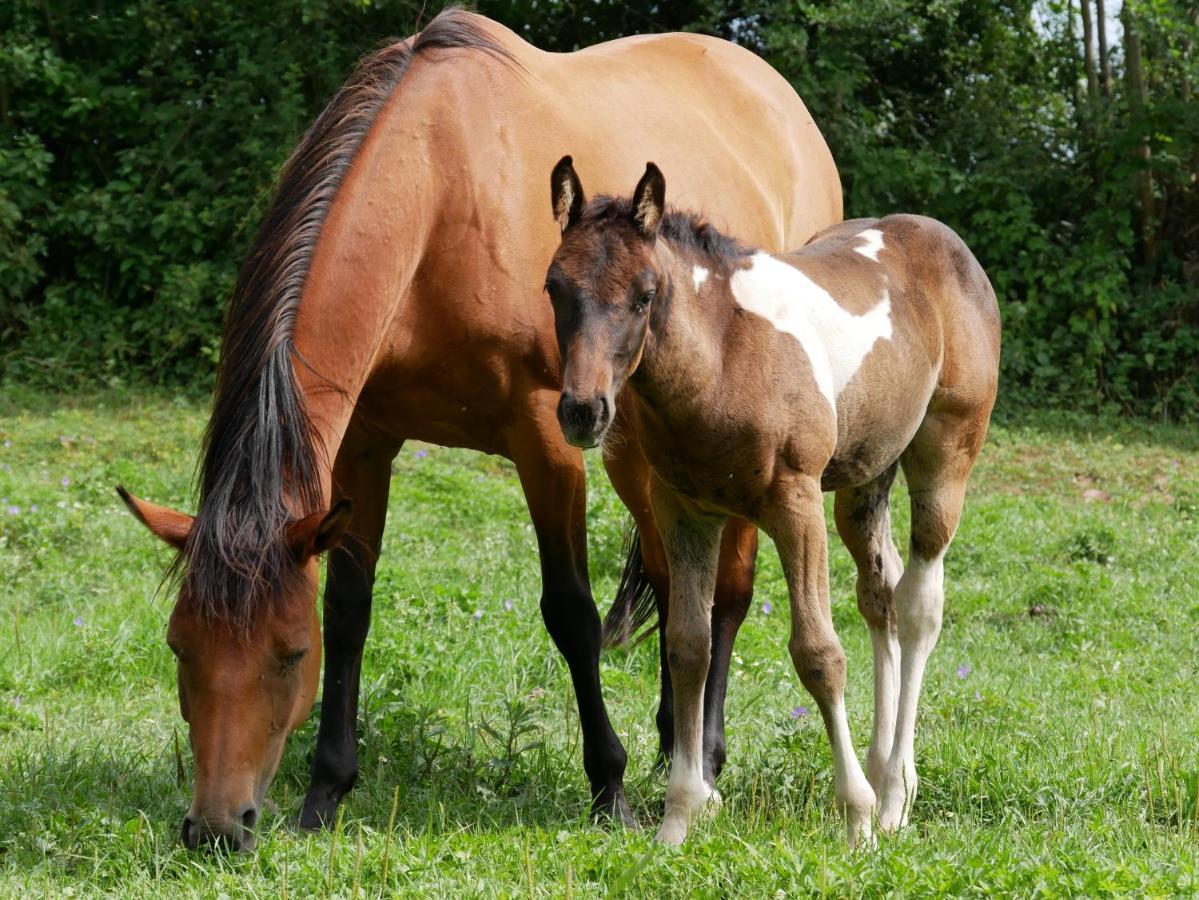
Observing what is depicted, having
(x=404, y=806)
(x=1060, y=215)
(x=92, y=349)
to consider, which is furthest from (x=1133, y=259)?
(x=404, y=806)

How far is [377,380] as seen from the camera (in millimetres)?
3938

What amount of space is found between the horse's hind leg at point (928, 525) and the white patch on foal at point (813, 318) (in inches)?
18.8

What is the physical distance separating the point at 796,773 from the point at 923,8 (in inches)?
388

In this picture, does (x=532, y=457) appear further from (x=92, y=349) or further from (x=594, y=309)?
(x=92, y=349)

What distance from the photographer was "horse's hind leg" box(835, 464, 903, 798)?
3.82 metres

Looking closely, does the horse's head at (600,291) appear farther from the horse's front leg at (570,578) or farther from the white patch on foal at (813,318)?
the horse's front leg at (570,578)

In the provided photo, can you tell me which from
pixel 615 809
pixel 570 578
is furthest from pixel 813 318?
pixel 615 809

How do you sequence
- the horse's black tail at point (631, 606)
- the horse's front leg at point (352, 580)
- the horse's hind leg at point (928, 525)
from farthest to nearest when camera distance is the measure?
the horse's black tail at point (631, 606), the horse's front leg at point (352, 580), the horse's hind leg at point (928, 525)

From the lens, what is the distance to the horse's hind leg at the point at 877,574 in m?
3.82

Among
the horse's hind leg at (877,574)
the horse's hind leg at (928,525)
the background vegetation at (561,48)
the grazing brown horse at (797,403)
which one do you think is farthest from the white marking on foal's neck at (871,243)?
the background vegetation at (561,48)

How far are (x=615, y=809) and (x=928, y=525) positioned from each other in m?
1.22

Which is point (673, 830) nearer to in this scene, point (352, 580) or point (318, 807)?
point (318, 807)

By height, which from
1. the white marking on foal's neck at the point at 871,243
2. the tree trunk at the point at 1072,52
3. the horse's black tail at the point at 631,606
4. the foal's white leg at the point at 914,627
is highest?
the tree trunk at the point at 1072,52

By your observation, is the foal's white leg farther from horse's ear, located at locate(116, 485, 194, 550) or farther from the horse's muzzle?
horse's ear, located at locate(116, 485, 194, 550)
